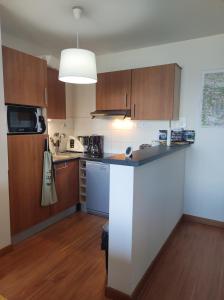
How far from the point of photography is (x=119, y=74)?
3178 mm

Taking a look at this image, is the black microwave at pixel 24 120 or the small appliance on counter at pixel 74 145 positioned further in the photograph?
the small appliance on counter at pixel 74 145

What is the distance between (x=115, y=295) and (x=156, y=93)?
7.68ft

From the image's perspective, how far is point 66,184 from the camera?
3.19 meters

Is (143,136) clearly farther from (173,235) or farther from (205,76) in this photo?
(173,235)

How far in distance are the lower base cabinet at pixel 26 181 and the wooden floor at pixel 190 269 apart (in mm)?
1511

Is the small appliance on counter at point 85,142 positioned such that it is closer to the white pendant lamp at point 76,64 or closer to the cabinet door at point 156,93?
the cabinet door at point 156,93

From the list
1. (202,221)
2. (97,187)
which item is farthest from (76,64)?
(202,221)

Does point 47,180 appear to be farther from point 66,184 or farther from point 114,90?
point 114,90

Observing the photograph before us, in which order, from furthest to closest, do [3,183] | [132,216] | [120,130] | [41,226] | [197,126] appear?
[120,130], [197,126], [41,226], [3,183], [132,216]

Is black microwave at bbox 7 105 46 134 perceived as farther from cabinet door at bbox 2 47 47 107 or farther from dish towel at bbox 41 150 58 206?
dish towel at bbox 41 150 58 206

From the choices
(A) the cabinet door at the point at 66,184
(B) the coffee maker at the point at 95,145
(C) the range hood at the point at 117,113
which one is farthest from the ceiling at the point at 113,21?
(A) the cabinet door at the point at 66,184

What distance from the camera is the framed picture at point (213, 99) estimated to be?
2.83m

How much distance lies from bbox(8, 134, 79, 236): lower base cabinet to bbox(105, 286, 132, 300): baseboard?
1.28 meters

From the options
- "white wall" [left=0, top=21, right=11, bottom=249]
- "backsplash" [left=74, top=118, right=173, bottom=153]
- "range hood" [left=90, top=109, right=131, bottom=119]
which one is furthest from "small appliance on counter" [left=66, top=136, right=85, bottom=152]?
"white wall" [left=0, top=21, right=11, bottom=249]
